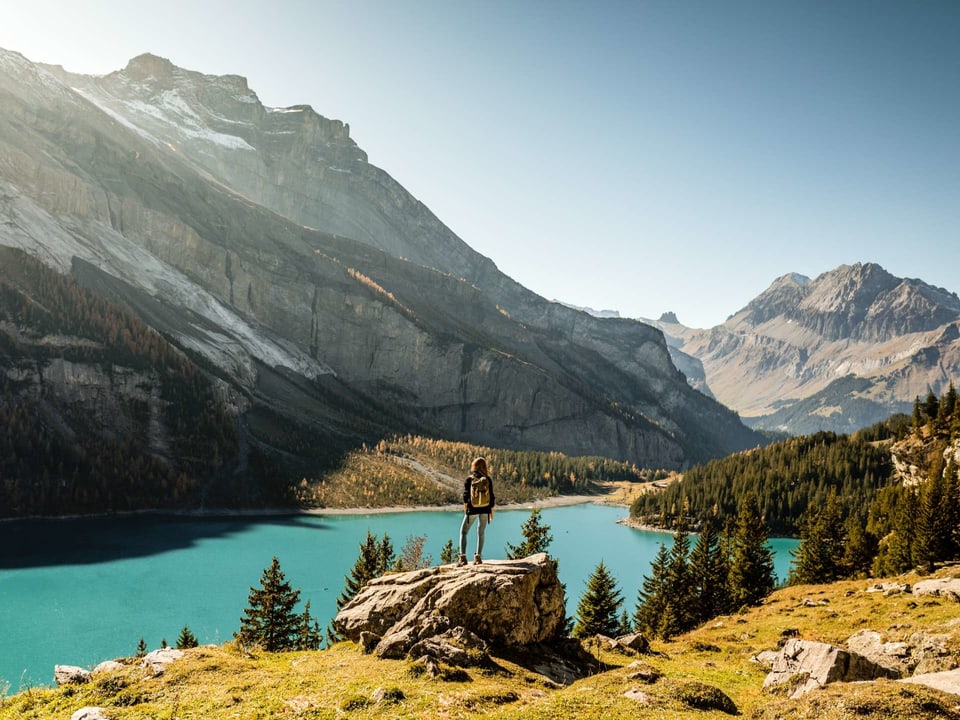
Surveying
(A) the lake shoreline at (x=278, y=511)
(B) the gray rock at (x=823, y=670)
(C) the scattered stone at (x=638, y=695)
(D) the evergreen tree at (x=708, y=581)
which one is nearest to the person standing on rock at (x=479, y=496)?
(C) the scattered stone at (x=638, y=695)

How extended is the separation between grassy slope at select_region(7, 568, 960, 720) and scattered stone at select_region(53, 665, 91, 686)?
67cm

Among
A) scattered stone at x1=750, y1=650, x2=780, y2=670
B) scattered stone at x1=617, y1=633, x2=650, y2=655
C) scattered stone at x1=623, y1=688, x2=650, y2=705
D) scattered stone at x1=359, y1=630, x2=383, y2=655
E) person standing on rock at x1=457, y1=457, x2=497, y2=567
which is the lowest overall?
scattered stone at x1=750, y1=650, x2=780, y2=670

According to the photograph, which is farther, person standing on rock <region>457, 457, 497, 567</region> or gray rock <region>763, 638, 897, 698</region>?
person standing on rock <region>457, 457, 497, 567</region>

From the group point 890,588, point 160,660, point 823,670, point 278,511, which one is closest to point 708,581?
point 890,588

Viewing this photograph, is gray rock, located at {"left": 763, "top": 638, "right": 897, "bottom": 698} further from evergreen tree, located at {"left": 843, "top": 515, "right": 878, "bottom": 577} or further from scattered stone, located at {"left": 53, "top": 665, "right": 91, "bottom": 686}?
evergreen tree, located at {"left": 843, "top": 515, "right": 878, "bottom": 577}

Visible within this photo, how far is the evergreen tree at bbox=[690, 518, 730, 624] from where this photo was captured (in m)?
56.5

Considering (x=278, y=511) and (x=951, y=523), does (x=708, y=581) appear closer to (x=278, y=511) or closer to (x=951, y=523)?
(x=951, y=523)

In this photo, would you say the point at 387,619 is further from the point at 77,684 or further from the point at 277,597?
the point at 277,597

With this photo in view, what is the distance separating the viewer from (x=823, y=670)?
15523 mm

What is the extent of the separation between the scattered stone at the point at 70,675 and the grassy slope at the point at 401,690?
2.18 ft

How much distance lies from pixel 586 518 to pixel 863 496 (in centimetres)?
6708

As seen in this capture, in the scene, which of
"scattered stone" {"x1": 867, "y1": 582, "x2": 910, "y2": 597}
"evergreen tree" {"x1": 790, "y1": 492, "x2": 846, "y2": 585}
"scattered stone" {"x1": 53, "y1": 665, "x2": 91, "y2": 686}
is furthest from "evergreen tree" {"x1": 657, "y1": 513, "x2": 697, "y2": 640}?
"scattered stone" {"x1": 53, "y1": 665, "x2": 91, "y2": 686}

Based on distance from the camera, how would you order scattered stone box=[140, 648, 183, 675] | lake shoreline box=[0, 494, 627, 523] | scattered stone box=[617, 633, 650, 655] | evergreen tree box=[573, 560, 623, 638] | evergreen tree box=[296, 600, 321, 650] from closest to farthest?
scattered stone box=[140, 648, 183, 675], scattered stone box=[617, 633, 650, 655], evergreen tree box=[296, 600, 321, 650], evergreen tree box=[573, 560, 623, 638], lake shoreline box=[0, 494, 627, 523]

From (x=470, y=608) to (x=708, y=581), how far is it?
47628mm
